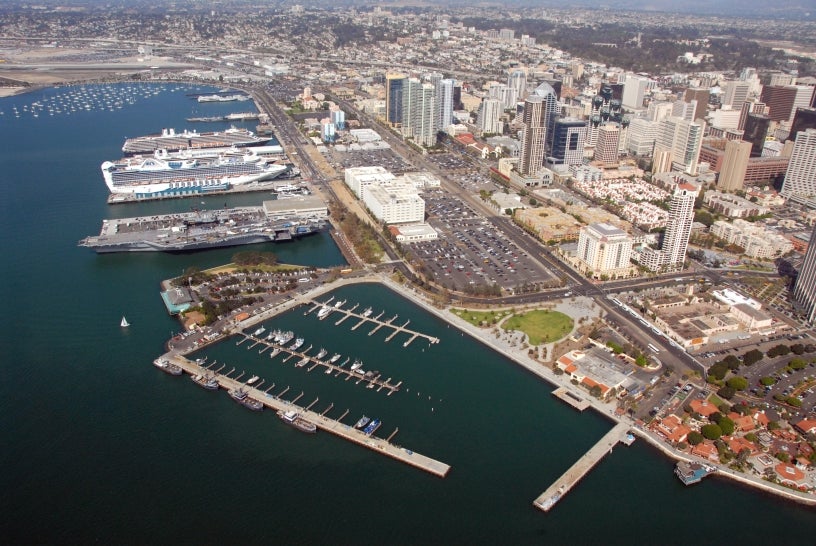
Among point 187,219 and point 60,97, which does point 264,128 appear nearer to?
point 187,219

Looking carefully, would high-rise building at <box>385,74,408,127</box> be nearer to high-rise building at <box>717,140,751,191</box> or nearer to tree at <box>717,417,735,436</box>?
high-rise building at <box>717,140,751,191</box>

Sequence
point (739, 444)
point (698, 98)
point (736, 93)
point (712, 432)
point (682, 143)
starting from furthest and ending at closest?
point (736, 93), point (698, 98), point (682, 143), point (712, 432), point (739, 444)

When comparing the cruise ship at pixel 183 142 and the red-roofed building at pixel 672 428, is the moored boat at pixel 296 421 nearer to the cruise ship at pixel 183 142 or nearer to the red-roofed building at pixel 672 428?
the red-roofed building at pixel 672 428

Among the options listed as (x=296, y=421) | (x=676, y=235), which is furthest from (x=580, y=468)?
(x=676, y=235)

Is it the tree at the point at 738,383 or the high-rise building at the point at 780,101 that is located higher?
→ the high-rise building at the point at 780,101

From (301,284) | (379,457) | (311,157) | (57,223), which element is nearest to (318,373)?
(379,457)

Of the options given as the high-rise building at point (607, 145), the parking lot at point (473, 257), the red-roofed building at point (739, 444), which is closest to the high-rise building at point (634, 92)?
the high-rise building at point (607, 145)

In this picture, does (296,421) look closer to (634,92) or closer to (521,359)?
(521,359)
